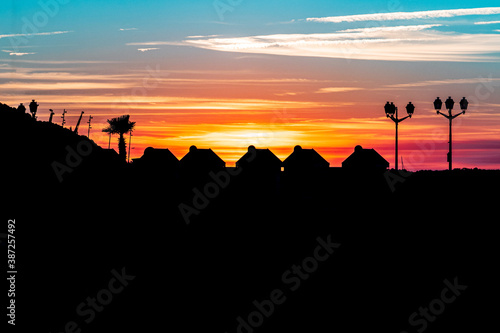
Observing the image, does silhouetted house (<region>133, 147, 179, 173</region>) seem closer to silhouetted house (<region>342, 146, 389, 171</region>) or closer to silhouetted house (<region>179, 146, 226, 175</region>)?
silhouetted house (<region>179, 146, 226, 175</region>)

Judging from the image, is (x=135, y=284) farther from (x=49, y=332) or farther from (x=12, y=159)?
(x=12, y=159)

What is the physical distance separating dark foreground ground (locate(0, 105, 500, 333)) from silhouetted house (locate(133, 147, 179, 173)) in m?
9.09

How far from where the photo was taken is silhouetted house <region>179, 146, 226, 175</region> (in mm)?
43688

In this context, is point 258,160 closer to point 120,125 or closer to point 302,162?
point 302,162

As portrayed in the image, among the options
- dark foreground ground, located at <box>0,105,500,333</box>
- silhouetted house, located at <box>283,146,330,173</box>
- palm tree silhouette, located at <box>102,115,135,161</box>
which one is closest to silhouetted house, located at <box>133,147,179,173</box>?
silhouetted house, located at <box>283,146,330,173</box>

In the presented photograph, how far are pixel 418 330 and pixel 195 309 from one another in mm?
6954

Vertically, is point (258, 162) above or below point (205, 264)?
above

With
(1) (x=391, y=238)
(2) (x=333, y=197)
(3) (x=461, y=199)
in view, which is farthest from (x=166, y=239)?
(3) (x=461, y=199)

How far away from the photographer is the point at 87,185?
2045 centimetres

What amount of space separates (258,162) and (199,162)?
489 centimetres

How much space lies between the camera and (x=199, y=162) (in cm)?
4419

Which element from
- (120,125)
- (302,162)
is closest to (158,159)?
(302,162)

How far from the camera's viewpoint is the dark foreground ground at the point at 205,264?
17.2 metres

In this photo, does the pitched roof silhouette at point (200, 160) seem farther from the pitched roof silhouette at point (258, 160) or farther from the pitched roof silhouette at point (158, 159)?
the pitched roof silhouette at point (258, 160)
